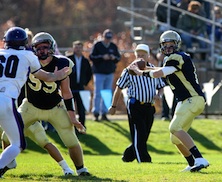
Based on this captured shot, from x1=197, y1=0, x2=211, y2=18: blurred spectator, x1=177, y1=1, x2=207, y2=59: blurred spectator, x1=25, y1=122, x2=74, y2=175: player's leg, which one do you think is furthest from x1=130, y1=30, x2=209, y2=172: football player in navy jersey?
x1=197, y1=0, x2=211, y2=18: blurred spectator

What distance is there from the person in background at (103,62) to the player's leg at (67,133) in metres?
7.76

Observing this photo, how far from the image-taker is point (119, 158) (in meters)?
15.4

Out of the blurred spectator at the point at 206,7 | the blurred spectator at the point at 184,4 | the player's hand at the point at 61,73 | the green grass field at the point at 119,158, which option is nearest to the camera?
the player's hand at the point at 61,73

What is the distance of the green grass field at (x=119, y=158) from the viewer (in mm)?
10547

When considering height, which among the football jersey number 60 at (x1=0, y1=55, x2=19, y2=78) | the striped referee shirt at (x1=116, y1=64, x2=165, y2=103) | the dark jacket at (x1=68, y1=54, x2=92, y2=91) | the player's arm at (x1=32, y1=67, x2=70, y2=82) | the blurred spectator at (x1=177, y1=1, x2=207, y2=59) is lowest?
the dark jacket at (x1=68, y1=54, x2=92, y2=91)

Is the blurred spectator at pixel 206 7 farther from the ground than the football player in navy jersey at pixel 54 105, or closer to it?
farther from the ground

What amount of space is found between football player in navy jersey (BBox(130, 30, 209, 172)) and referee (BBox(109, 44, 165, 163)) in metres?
2.21

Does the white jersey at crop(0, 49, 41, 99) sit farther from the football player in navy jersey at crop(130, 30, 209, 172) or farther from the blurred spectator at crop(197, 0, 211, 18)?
the blurred spectator at crop(197, 0, 211, 18)

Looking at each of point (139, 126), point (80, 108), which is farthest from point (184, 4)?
point (139, 126)

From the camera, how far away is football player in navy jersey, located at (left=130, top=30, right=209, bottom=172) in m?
11.2

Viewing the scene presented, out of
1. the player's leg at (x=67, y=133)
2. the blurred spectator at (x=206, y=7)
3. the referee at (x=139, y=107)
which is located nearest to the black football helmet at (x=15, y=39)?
the player's leg at (x=67, y=133)

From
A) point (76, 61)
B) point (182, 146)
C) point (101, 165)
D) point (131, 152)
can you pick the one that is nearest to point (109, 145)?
point (76, 61)

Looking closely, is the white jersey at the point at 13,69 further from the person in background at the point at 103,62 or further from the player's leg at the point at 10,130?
the person in background at the point at 103,62

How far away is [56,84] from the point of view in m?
10.9
